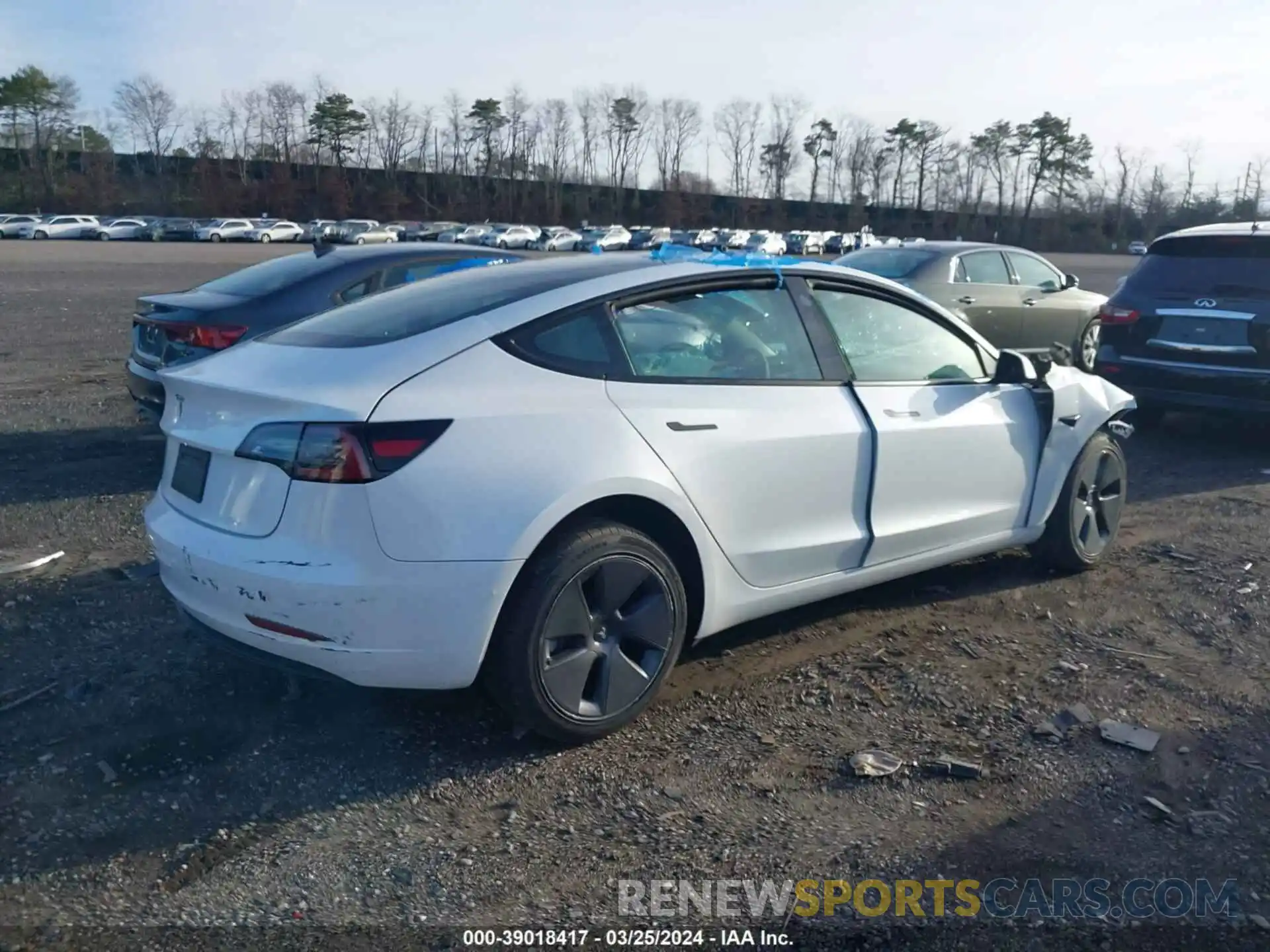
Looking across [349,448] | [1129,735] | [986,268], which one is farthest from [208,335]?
[986,268]

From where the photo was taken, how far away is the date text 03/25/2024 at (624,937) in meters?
2.80

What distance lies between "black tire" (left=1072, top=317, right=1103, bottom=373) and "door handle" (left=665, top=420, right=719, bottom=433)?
32.9 ft

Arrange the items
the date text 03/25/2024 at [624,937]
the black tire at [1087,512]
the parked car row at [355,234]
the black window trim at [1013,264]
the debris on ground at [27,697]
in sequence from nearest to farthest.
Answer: the date text 03/25/2024 at [624,937], the debris on ground at [27,697], the black tire at [1087,512], the black window trim at [1013,264], the parked car row at [355,234]

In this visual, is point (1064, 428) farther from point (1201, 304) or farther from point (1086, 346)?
point (1086, 346)

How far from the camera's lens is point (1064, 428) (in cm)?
540

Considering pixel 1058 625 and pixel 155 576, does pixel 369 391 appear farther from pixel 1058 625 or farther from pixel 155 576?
pixel 1058 625

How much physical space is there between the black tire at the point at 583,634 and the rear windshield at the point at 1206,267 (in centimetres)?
636

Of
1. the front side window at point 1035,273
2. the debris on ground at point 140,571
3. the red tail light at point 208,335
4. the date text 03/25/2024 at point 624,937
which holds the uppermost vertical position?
the front side window at point 1035,273

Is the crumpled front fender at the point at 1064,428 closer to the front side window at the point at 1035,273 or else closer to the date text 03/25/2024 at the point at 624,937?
the date text 03/25/2024 at the point at 624,937

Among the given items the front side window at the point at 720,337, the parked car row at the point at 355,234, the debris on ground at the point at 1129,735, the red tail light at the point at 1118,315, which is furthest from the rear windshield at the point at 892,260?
the parked car row at the point at 355,234

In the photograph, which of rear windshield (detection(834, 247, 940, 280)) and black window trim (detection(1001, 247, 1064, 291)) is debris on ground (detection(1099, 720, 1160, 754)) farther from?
black window trim (detection(1001, 247, 1064, 291))

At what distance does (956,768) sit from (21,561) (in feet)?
14.4

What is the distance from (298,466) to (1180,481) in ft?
21.0

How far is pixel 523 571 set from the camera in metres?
3.53
